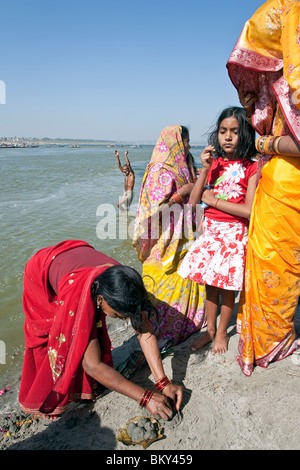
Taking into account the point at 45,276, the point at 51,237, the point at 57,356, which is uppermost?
the point at 45,276

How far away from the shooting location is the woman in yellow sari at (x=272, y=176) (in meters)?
1.83

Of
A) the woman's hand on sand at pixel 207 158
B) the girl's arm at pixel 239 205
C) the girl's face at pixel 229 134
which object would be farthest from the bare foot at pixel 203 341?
the girl's face at pixel 229 134

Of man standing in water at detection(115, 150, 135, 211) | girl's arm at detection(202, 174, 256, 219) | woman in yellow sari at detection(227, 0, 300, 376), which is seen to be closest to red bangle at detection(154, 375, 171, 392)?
woman in yellow sari at detection(227, 0, 300, 376)

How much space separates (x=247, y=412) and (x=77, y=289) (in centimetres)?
130

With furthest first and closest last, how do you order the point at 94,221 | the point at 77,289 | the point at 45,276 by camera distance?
the point at 94,221 → the point at 45,276 → the point at 77,289

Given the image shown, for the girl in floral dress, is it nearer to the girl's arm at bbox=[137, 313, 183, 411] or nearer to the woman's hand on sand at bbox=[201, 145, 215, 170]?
the woman's hand on sand at bbox=[201, 145, 215, 170]

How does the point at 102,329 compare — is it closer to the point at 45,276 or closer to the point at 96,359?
the point at 96,359

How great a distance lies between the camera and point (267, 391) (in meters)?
2.19

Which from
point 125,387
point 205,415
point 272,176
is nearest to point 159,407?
point 125,387

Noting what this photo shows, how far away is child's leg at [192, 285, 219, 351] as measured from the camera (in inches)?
106

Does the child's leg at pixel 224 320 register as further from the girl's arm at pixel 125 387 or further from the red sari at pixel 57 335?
the red sari at pixel 57 335

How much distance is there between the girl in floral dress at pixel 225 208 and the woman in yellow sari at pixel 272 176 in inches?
6.1

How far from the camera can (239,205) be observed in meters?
2.39

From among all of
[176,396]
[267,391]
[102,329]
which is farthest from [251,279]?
[102,329]
